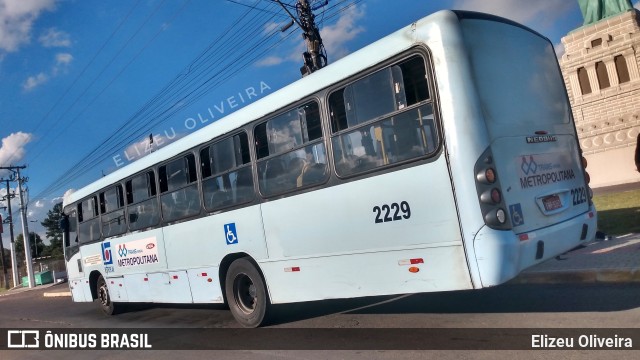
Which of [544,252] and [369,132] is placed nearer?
[544,252]

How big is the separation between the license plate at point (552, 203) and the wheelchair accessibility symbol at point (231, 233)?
4046mm

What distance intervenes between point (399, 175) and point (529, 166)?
4.39ft

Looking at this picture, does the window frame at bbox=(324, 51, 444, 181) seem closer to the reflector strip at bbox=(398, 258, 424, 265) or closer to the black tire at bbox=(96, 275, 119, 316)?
the reflector strip at bbox=(398, 258, 424, 265)

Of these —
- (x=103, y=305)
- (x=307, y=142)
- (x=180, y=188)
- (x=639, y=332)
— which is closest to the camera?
(x=639, y=332)

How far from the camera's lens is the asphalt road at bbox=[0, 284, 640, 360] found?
5062 mm

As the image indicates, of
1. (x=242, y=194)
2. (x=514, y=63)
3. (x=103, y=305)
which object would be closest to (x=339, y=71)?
(x=514, y=63)

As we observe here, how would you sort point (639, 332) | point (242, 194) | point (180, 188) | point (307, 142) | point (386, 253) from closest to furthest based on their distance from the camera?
point (639, 332), point (386, 253), point (307, 142), point (242, 194), point (180, 188)

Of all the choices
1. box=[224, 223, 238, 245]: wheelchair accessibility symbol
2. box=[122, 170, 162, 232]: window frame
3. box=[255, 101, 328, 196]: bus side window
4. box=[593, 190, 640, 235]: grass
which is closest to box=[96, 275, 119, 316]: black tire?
box=[122, 170, 162, 232]: window frame

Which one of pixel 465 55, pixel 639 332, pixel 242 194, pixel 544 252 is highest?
pixel 465 55

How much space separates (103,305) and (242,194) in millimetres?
6524

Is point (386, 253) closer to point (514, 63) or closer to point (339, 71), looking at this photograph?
point (339, 71)

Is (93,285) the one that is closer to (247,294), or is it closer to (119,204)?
Answer: (119,204)

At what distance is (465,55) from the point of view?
462 cm

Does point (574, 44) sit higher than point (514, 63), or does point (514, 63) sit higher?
point (574, 44)
